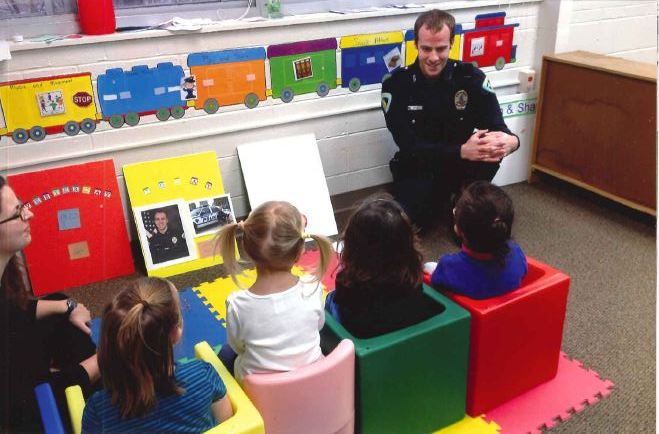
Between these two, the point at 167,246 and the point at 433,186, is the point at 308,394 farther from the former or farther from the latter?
the point at 433,186

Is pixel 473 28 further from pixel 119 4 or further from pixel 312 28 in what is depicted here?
pixel 119 4

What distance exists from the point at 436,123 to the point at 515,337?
4.61 feet

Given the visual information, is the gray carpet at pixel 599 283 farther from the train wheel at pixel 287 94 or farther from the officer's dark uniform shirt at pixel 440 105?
the train wheel at pixel 287 94

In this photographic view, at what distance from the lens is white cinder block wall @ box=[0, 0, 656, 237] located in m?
2.36

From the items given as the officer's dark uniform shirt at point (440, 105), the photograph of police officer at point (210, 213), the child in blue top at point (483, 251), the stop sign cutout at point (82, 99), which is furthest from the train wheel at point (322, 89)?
the child in blue top at point (483, 251)

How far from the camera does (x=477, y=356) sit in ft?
5.31

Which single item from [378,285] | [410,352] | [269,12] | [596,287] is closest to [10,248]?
[378,285]

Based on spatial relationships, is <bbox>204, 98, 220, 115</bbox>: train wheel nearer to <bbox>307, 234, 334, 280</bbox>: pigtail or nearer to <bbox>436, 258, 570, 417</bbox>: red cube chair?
<bbox>307, 234, 334, 280</bbox>: pigtail

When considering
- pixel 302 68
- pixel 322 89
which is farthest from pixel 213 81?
pixel 322 89

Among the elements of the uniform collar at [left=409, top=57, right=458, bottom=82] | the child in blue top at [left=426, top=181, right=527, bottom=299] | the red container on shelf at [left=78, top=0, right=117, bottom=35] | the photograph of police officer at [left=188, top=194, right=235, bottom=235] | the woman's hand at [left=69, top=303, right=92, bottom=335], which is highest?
the red container on shelf at [left=78, top=0, right=117, bottom=35]

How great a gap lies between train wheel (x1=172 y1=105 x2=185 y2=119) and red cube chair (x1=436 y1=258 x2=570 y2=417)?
150cm

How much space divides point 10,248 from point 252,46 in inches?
61.4

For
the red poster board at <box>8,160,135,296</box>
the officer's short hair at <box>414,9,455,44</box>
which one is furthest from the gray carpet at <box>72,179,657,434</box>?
the officer's short hair at <box>414,9,455,44</box>

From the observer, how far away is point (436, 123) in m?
2.82
